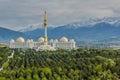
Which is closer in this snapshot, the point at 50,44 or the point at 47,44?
the point at 47,44

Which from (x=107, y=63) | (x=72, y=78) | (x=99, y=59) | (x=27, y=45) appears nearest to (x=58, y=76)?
(x=72, y=78)

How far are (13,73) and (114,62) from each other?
18772 millimetres

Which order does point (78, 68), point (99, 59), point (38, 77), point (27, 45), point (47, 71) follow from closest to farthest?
1. point (38, 77)
2. point (47, 71)
3. point (78, 68)
4. point (99, 59)
5. point (27, 45)

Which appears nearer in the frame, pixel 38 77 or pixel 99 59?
pixel 38 77

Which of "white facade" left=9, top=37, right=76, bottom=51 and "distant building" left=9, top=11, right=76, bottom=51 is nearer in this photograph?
"distant building" left=9, top=11, right=76, bottom=51

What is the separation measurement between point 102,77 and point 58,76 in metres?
5.10

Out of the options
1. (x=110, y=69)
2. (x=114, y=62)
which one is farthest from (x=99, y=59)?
(x=110, y=69)

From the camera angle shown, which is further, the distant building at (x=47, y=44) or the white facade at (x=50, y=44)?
the white facade at (x=50, y=44)

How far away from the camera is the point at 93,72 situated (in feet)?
162

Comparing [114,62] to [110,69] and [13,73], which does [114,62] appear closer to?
[110,69]

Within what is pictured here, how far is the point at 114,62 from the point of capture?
58.9 meters

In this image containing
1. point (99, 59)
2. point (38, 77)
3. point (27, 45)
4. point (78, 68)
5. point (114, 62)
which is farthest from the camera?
point (27, 45)

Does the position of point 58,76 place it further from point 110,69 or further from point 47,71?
point 110,69

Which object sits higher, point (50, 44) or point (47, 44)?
point (50, 44)
